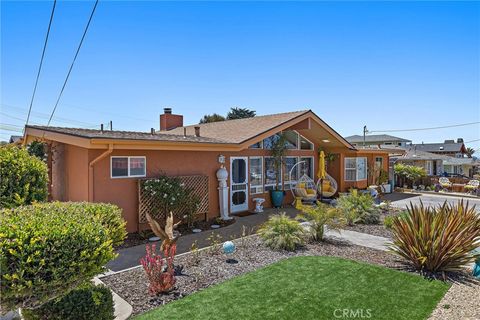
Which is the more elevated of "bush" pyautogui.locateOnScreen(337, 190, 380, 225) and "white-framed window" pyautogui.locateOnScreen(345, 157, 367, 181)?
"white-framed window" pyautogui.locateOnScreen(345, 157, 367, 181)

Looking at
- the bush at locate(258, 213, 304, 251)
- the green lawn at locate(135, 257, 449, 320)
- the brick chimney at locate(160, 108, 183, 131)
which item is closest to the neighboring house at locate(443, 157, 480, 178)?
the brick chimney at locate(160, 108, 183, 131)

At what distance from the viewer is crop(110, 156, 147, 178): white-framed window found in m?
9.05

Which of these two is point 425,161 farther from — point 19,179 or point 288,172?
point 19,179

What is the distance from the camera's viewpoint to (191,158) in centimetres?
1115

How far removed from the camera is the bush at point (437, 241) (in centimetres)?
624

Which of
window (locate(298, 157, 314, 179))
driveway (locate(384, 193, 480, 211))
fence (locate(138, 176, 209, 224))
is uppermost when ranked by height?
window (locate(298, 157, 314, 179))

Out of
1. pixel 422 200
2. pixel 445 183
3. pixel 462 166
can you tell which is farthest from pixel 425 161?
pixel 422 200

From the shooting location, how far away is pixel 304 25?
35.5ft

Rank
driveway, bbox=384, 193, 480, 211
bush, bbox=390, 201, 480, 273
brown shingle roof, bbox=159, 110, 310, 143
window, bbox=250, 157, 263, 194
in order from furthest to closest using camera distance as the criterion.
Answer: driveway, bbox=384, 193, 480, 211
window, bbox=250, 157, 263, 194
brown shingle roof, bbox=159, 110, 310, 143
bush, bbox=390, 201, 480, 273

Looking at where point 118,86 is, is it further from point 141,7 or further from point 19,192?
point 19,192

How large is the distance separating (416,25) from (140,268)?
11.9 metres

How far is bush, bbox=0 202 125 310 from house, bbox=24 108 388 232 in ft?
16.7

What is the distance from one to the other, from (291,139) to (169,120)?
8.98 metres

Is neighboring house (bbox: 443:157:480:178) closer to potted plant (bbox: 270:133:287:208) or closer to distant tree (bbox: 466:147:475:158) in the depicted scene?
distant tree (bbox: 466:147:475:158)
